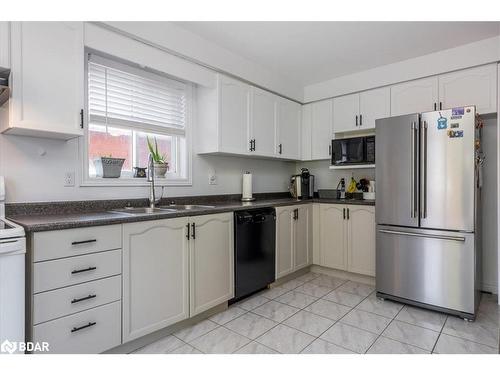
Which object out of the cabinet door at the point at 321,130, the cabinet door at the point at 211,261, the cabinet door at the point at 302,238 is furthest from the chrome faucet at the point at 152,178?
the cabinet door at the point at 321,130

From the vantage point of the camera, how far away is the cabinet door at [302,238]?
3.33 meters

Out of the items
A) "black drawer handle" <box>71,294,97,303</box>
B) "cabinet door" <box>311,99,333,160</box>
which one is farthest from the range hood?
"cabinet door" <box>311,99,333,160</box>

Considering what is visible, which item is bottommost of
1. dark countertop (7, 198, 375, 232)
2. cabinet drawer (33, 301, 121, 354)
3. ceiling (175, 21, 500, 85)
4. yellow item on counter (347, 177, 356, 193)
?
cabinet drawer (33, 301, 121, 354)

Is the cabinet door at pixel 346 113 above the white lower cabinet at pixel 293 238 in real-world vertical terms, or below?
above

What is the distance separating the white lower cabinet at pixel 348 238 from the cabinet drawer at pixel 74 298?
7.83ft

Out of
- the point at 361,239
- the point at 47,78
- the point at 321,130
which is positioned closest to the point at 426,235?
the point at 361,239

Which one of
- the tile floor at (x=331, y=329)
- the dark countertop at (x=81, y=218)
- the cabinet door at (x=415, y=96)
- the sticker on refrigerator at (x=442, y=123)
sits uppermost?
the cabinet door at (x=415, y=96)

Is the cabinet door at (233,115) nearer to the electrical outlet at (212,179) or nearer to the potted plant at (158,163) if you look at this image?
the electrical outlet at (212,179)

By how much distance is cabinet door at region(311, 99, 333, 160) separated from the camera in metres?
3.81

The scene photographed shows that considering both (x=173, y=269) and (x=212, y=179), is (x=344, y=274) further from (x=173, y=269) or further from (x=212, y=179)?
(x=173, y=269)

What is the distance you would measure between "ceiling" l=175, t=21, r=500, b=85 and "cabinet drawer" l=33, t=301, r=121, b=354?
224cm

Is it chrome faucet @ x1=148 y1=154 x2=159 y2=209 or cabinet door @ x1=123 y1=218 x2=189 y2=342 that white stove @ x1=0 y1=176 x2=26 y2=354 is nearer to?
cabinet door @ x1=123 y1=218 x2=189 y2=342

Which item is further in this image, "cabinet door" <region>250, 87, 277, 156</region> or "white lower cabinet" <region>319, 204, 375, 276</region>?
"cabinet door" <region>250, 87, 277, 156</region>
